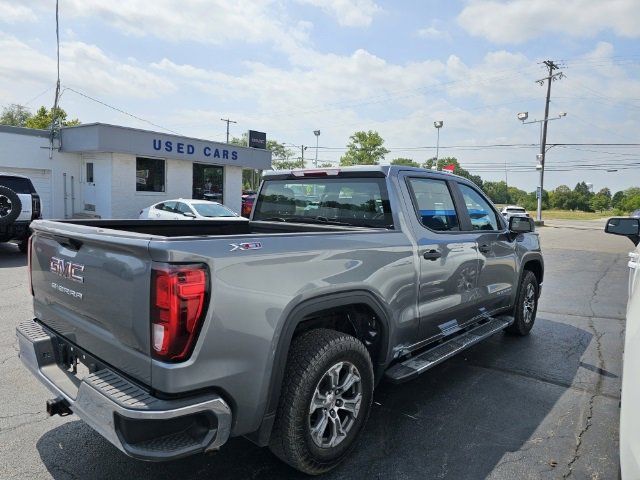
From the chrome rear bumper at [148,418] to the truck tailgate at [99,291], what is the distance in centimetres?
11

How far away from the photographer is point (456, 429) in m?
3.37

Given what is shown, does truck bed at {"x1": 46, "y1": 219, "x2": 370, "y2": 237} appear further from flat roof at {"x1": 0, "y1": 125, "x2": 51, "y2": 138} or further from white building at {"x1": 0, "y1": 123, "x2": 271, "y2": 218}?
flat roof at {"x1": 0, "y1": 125, "x2": 51, "y2": 138}

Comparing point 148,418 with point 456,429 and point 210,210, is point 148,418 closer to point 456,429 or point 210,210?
point 456,429

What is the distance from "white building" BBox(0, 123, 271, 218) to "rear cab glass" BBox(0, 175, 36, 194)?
7781 mm

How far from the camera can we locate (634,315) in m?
2.19

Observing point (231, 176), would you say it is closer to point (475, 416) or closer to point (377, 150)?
point (475, 416)

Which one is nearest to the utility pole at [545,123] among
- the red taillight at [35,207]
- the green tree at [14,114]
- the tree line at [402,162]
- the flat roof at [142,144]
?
the tree line at [402,162]

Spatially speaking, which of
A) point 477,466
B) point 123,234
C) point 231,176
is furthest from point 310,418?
point 231,176

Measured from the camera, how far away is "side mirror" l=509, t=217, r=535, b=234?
4884 mm

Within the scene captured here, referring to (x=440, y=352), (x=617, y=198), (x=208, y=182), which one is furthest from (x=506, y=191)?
(x=440, y=352)

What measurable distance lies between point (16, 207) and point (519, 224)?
9268 millimetres

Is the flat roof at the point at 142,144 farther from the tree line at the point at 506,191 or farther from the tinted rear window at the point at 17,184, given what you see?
the tree line at the point at 506,191

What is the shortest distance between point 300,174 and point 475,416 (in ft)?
8.22

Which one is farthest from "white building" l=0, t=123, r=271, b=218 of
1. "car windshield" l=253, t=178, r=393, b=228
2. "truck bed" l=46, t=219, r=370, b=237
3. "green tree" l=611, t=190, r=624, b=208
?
"green tree" l=611, t=190, r=624, b=208
